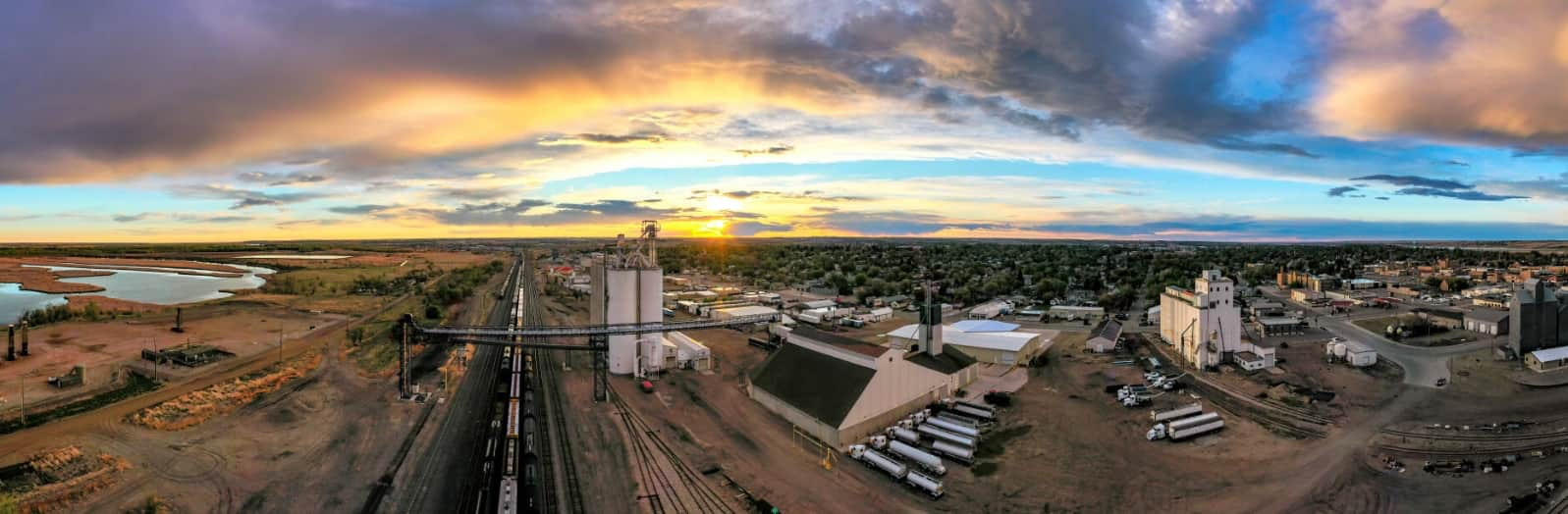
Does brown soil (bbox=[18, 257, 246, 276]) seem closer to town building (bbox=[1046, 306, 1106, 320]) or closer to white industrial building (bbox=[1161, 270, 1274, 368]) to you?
town building (bbox=[1046, 306, 1106, 320])

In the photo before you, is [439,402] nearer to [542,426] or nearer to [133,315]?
[542,426]

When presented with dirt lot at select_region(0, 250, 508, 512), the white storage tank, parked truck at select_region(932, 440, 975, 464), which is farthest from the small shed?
dirt lot at select_region(0, 250, 508, 512)

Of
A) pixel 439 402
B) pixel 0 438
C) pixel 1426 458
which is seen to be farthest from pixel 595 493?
pixel 1426 458

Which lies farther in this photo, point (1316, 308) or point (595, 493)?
point (1316, 308)

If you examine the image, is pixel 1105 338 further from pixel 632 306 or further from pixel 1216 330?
pixel 632 306

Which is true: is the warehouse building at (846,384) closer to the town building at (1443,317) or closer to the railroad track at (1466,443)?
the railroad track at (1466,443)

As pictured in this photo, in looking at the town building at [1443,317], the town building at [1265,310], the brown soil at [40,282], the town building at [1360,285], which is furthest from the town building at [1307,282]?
the brown soil at [40,282]
